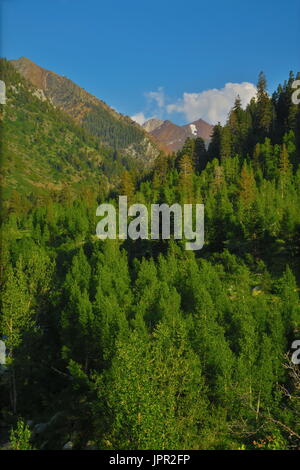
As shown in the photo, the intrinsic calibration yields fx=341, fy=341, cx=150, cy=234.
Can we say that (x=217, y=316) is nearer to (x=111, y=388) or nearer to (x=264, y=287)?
(x=264, y=287)

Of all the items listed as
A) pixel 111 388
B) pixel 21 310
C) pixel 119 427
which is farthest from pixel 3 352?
pixel 119 427

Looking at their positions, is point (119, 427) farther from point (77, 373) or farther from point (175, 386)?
point (77, 373)

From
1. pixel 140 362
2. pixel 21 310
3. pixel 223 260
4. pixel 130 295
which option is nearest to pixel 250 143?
pixel 223 260

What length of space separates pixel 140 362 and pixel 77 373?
16953mm

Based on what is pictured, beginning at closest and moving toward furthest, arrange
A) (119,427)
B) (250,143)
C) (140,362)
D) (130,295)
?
(119,427) → (140,362) → (130,295) → (250,143)

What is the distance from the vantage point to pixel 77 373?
34.2m

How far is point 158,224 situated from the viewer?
237 ft

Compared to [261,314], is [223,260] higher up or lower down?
higher up

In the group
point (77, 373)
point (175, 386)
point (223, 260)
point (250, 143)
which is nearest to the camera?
point (175, 386)

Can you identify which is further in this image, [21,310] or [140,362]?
[21,310]

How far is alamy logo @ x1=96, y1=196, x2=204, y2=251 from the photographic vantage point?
6819 centimetres

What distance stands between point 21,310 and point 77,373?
948cm

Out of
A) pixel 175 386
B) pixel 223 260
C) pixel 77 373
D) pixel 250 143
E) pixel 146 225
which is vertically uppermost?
pixel 250 143

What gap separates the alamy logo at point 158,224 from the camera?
68.2m
